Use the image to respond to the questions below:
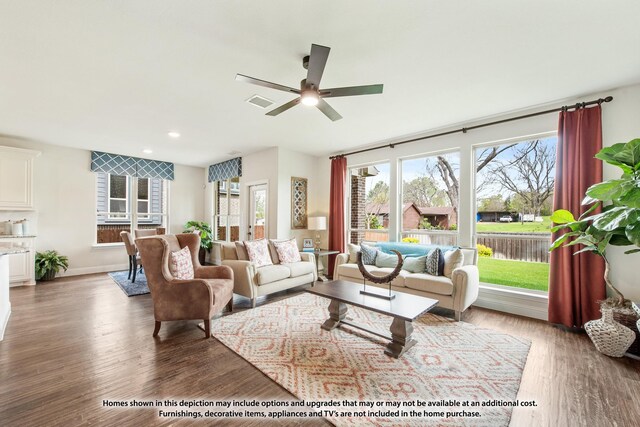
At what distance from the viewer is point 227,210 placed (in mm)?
6930

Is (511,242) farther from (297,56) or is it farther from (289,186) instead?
(289,186)

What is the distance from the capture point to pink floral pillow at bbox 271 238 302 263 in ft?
14.0

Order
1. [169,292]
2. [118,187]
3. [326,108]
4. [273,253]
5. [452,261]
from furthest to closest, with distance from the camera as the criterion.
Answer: [118,187]
[273,253]
[452,261]
[169,292]
[326,108]

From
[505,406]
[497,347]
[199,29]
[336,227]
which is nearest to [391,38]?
[199,29]

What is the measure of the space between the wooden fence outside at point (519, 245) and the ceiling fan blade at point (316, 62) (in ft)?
10.8

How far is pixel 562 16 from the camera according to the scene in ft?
6.04

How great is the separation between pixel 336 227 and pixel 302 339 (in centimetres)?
299

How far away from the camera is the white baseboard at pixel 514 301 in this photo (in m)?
3.30

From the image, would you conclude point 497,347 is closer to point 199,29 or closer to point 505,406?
point 505,406

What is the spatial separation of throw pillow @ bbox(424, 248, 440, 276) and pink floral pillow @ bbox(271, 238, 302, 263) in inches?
79.7

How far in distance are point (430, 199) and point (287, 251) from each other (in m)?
2.55

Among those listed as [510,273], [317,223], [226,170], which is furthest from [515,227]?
[226,170]

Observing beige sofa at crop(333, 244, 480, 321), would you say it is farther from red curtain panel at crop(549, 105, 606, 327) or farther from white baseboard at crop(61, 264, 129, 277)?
white baseboard at crop(61, 264, 129, 277)

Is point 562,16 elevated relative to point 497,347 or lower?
elevated
